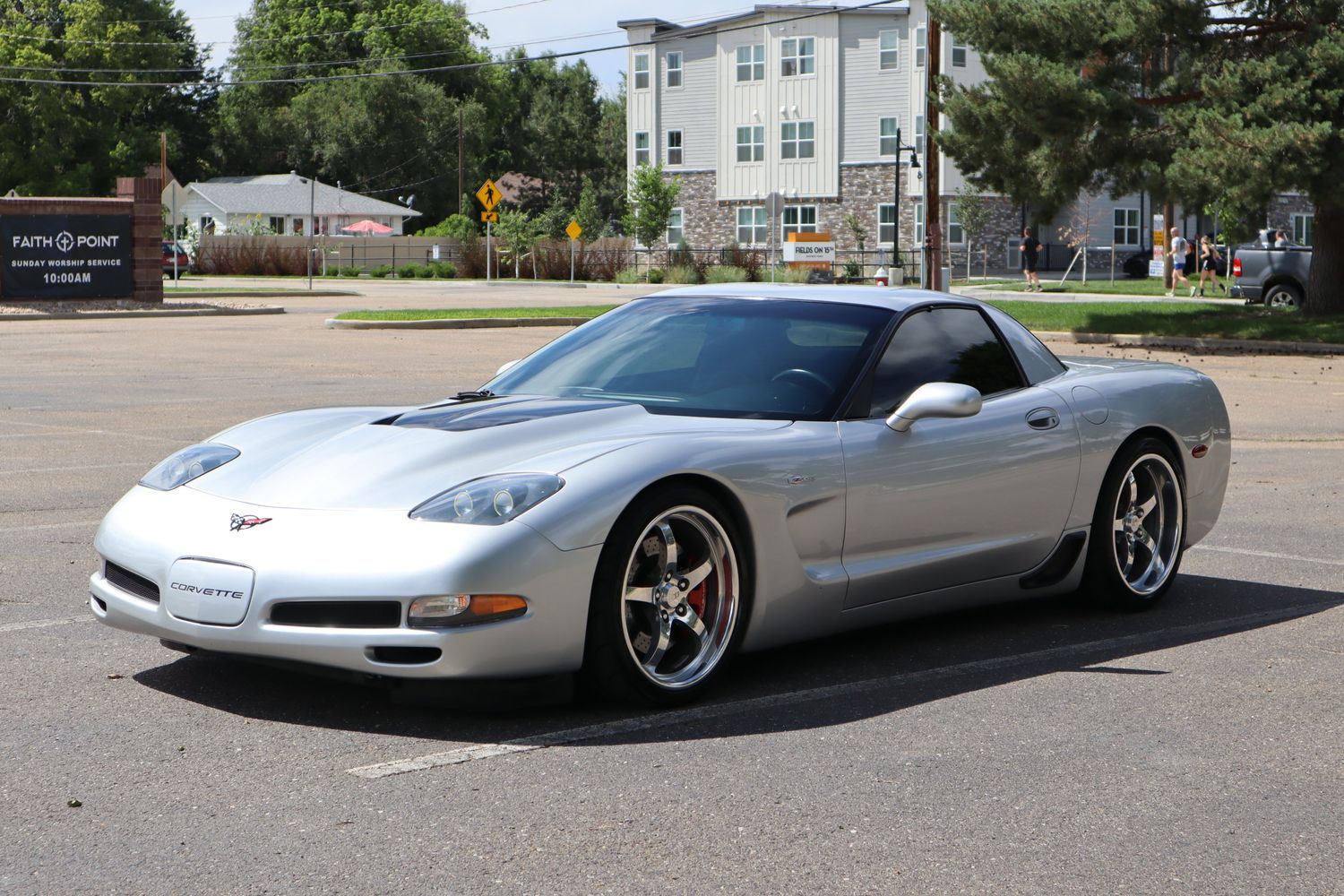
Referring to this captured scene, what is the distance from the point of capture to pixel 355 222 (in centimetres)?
9294

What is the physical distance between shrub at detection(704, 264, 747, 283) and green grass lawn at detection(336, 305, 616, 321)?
54.4 ft

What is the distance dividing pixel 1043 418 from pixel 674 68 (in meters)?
67.1

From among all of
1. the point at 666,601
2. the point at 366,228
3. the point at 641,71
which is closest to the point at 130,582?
the point at 666,601

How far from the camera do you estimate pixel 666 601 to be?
17.0 ft

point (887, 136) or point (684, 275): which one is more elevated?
point (887, 136)

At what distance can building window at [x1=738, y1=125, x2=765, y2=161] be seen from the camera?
6988cm

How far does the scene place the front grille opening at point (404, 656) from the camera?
187 inches

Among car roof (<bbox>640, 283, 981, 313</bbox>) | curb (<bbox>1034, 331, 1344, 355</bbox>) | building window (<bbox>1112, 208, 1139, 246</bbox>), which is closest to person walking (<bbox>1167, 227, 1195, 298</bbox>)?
curb (<bbox>1034, 331, 1344, 355</bbox>)

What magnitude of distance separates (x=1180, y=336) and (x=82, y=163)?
74515 mm

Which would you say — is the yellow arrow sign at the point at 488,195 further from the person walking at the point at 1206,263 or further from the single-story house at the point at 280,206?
the single-story house at the point at 280,206

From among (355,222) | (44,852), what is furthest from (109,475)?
(355,222)

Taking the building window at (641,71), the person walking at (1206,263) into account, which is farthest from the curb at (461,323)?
the building window at (641,71)

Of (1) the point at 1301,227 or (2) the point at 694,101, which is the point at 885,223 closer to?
(2) the point at 694,101

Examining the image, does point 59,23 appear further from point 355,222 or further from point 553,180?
point 553,180
